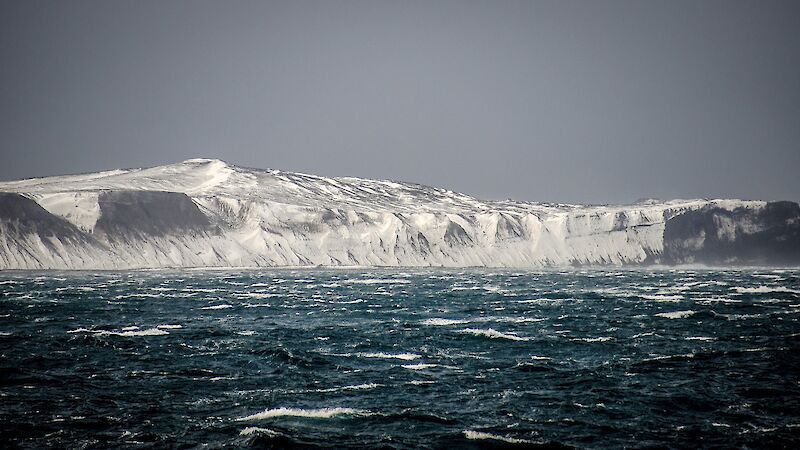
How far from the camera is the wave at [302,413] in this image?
70.1 feet

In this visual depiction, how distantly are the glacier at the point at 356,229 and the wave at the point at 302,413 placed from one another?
10665 cm

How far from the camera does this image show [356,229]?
149 meters

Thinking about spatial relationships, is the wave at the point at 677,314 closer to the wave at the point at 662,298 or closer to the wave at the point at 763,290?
the wave at the point at 662,298

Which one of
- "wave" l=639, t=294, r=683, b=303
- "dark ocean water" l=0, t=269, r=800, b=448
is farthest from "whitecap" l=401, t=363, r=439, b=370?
"wave" l=639, t=294, r=683, b=303

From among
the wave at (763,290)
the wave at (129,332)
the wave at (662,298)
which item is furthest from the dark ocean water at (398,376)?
the wave at (763,290)

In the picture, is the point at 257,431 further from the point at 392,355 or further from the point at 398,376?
the point at 392,355

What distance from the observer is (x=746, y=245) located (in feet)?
508

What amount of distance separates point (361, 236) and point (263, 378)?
121 meters

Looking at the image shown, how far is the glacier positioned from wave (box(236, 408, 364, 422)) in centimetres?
10665

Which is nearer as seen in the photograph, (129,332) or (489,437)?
(489,437)

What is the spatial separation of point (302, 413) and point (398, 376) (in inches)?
259

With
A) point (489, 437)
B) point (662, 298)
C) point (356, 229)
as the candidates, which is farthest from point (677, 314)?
point (356, 229)

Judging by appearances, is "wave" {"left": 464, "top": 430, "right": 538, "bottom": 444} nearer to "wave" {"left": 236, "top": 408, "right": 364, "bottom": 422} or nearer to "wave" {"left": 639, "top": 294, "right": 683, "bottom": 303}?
"wave" {"left": 236, "top": 408, "right": 364, "bottom": 422}

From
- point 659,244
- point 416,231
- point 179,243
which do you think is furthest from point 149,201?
point 659,244
